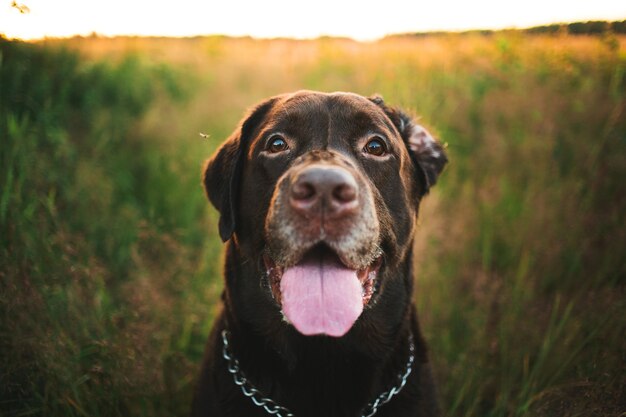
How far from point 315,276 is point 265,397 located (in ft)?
2.29

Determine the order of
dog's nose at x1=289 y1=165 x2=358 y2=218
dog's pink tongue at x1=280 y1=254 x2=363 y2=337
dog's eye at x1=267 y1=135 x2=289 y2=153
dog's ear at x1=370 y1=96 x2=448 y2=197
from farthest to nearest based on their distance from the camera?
dog's ear at x1=370 y1=96 x2=448 y2=197 < dog's eye at x1=267 y1=135 x2=289 y2=153 < dog's pink tongue at x1=280 y1=254 x2=363 y2=337 < dog's nose at x1=289 y1=165 x2=358 y2=218

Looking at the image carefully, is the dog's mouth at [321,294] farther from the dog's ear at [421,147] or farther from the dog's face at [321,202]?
the dog's ear at [421,147]

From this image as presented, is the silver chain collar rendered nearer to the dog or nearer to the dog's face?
the dog

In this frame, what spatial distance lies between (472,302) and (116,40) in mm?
7084

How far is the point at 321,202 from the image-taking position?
185cm

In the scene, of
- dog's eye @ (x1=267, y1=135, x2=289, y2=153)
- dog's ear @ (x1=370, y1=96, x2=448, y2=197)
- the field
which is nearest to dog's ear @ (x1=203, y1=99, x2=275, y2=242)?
dog's eye @ (x1=267, y1=135, x2=289, y2=153)

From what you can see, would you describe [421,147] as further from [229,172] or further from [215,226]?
[215,226]

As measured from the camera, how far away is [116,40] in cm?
771

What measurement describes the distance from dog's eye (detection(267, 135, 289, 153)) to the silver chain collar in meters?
1.07

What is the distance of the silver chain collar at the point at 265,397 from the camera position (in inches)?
87.0

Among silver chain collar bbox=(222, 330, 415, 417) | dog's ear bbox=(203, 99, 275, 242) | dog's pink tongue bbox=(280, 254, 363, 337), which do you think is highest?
dog's ear bbox=(203, 99, 275, 242)

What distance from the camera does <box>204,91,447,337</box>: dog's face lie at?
1927 millimetres

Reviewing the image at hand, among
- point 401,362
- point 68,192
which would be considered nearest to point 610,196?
point 401,362

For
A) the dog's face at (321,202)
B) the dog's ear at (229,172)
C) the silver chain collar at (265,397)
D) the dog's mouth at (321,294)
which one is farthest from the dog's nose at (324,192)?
the silver chain collar at (265,397)
